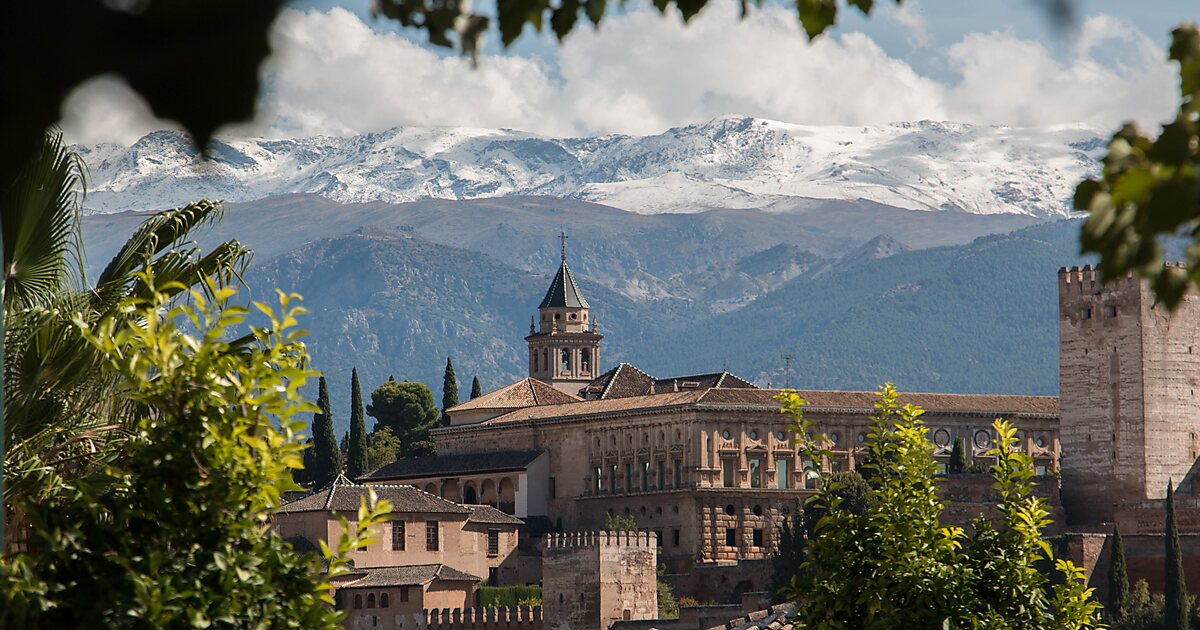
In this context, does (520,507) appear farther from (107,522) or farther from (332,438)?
(107,522)

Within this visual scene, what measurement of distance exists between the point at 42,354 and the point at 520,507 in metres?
101

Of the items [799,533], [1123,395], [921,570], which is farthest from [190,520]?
[1123,395]

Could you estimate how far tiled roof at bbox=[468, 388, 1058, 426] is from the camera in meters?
115

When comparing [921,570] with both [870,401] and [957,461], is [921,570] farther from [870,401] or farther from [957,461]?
[870,401]

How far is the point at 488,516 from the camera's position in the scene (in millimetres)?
104188

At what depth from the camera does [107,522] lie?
11391 millimetres

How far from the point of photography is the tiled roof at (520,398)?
12556 centimetres

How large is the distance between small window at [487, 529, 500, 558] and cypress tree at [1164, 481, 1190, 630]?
1357 inches

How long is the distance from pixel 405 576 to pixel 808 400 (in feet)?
98.6

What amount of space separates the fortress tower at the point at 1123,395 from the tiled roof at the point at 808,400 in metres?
14.9

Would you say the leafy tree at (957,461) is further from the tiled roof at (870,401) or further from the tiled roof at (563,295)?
the tiled roof at (563,295)

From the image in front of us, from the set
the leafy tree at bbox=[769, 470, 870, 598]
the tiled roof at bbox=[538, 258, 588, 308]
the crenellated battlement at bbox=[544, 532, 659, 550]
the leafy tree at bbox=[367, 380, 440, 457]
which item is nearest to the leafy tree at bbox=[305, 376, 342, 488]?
the leafy tree at bbox=[367, 380, 440, 457]

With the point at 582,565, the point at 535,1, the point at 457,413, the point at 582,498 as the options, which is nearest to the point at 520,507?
the point at 582,498

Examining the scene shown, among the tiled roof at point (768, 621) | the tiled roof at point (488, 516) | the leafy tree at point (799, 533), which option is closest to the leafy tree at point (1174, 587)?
the leafy tree at point (799, 533)
